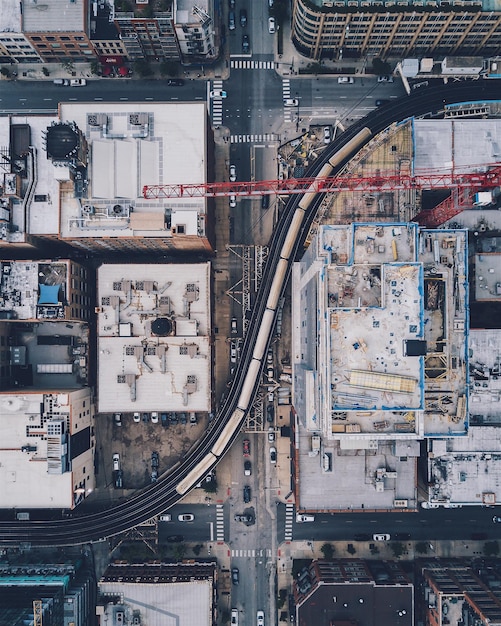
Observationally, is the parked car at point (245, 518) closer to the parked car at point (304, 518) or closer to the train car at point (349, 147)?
the parked car at point (304, 518)

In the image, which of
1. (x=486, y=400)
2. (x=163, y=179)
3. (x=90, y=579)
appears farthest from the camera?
(x=90, y=579)

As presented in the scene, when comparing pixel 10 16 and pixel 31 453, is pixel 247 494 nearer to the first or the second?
pixel 31 453

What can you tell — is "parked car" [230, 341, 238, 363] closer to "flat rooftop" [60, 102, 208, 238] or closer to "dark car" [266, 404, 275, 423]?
"dark car" [266, 404, 275, 423]

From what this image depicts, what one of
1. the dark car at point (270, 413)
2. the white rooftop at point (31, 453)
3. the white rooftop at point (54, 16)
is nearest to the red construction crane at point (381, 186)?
the white rooftop at point (54, 16)

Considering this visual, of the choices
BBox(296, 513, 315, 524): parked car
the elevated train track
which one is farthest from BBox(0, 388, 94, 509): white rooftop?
BBox(296, 513, 315, 524): parked car

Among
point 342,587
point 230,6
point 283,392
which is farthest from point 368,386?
point 230,6

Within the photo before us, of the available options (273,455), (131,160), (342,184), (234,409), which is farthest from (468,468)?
(131,160)

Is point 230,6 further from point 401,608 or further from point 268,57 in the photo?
point 401,608
